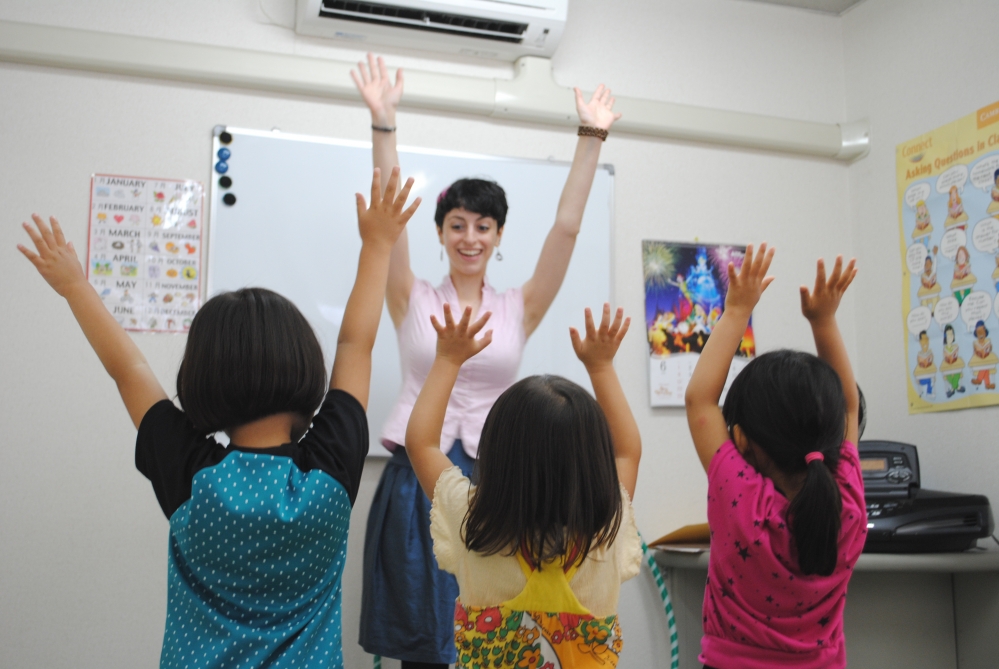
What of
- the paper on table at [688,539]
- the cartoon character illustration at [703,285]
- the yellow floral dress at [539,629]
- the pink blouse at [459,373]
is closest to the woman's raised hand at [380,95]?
the pink blouse at [459,373]

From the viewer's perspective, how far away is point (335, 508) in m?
1.22

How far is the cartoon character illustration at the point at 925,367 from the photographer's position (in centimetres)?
298

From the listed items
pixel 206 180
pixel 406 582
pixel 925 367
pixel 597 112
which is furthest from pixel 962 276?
pixel 206 180

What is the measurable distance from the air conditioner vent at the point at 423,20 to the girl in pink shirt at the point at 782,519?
5.68 ft

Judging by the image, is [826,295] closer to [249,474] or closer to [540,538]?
[540,538]

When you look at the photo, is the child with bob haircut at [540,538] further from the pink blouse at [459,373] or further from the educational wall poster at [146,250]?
the educational wall poster at [146,250]

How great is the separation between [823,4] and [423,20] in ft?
5.49

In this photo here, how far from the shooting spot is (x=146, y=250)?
2693mm

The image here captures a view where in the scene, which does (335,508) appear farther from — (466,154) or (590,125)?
(466,154)

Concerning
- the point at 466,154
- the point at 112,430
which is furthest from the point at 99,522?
the point at 466,154

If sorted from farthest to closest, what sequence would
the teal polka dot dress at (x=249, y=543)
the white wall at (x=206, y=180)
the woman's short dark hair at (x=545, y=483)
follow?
the white wall at (x=206, y=180) → the woman's short dark hair at (x=545, y=483) → the teal polka dot dress at (x=249, y=543)

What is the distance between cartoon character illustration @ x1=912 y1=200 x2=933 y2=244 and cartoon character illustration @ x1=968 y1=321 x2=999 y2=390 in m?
0.40

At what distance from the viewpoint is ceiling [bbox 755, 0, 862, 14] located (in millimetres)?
3457

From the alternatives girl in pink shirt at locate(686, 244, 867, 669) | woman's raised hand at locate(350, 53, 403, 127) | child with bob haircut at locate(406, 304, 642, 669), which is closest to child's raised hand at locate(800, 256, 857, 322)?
girl in pink shirt at locate(686, 244, 867, 669)
